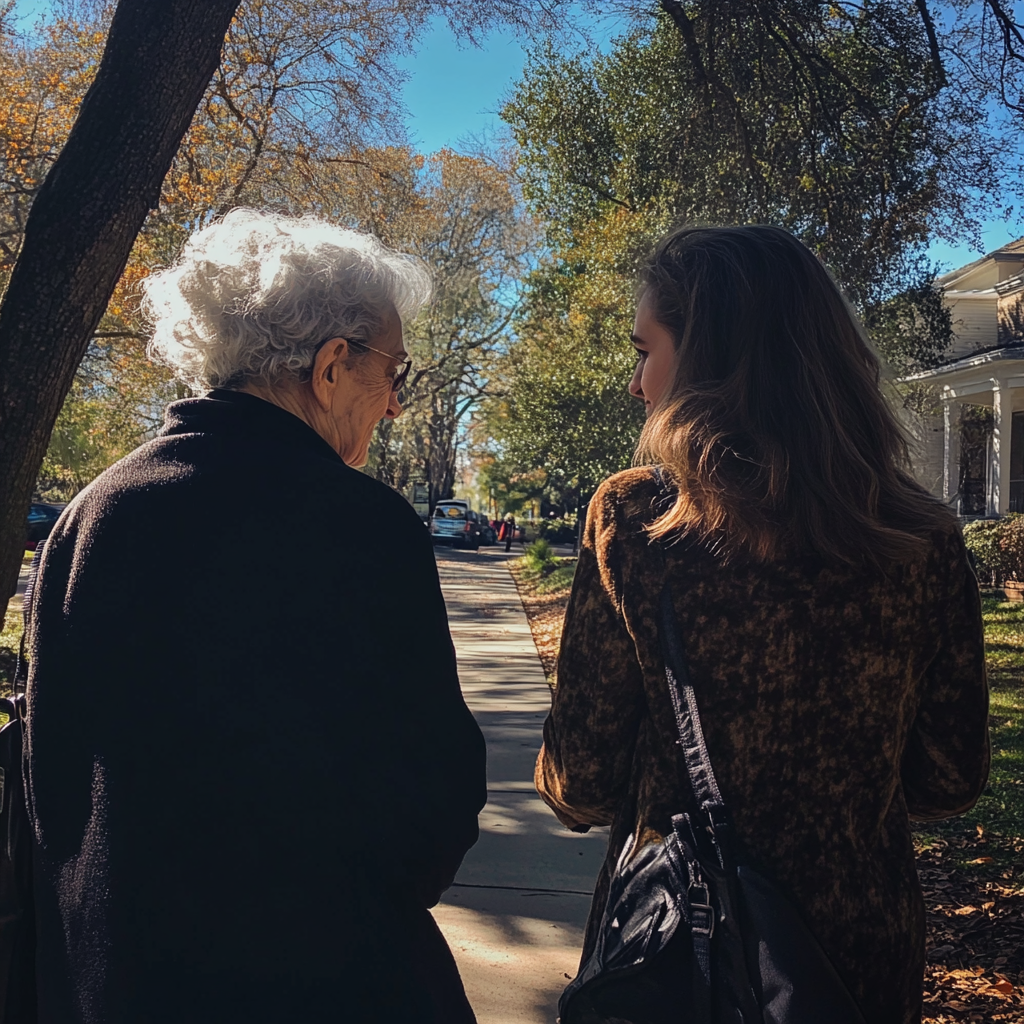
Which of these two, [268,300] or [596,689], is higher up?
A: [268,300]

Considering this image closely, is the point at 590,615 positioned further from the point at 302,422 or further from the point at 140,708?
the point at 140,708

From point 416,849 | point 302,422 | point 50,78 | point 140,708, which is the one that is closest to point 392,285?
point 302,422

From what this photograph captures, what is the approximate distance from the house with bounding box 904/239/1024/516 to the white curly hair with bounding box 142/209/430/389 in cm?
1654

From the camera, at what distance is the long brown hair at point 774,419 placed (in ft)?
5.48

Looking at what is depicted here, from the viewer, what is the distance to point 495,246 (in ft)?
118

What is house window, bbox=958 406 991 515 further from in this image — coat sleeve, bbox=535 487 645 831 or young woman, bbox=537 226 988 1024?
coat sleeve, bbox=535 487 645 831

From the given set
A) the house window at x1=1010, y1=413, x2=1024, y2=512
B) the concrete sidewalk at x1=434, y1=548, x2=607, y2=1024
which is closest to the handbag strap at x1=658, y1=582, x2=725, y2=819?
the concrete sidewalk at x1=434, y1=548, x2=607, y2=1024

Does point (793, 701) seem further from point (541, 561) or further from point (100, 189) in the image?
point (541, 561)

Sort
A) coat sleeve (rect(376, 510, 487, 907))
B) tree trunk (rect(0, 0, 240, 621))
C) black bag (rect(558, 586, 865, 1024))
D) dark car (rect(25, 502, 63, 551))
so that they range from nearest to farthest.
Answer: black bag (rect(558, 586, 865, 1024)) → coat sleeve (rect(376, 510, 487, 907)) → tree trunk (rect(0, 0, 240, 621)) → dark car (rect(25, 502, 63, 551))

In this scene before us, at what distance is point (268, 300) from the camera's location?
1.83m

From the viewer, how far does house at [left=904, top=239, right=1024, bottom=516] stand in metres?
19.0

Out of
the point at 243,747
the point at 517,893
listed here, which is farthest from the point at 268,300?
the point at 517,893

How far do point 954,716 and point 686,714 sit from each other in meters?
0.54

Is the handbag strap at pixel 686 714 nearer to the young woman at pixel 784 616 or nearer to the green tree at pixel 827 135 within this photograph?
the young woman at pixel 784 616
